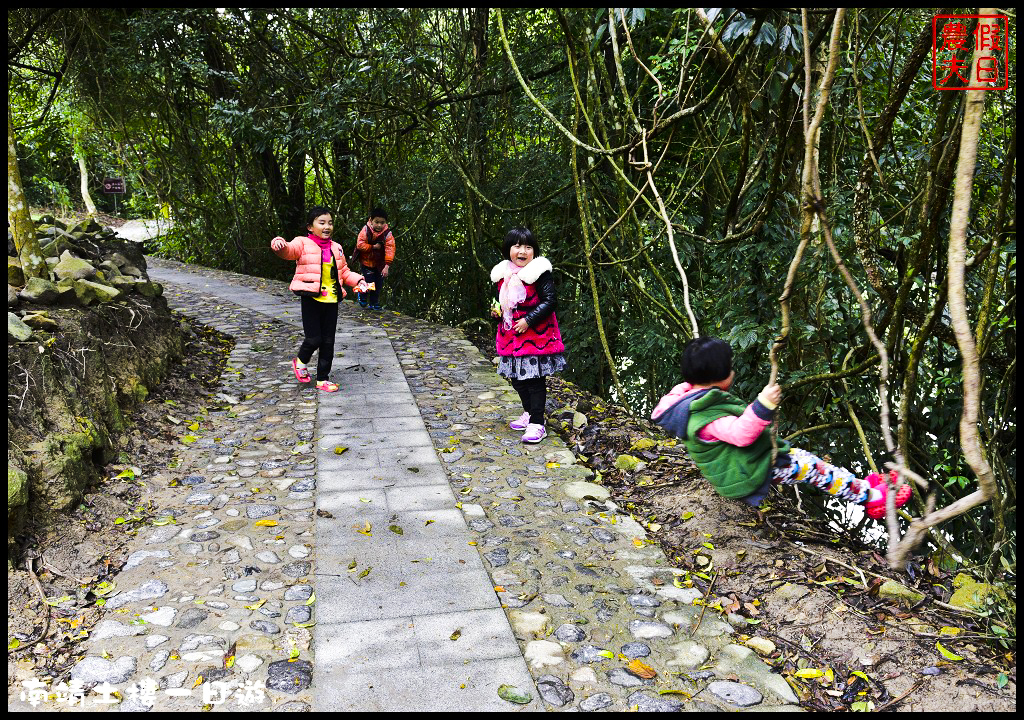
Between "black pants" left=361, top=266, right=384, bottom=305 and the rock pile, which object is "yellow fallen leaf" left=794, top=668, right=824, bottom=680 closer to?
the rock pile

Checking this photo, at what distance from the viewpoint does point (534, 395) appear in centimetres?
517

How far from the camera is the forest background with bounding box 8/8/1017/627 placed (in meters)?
3.51

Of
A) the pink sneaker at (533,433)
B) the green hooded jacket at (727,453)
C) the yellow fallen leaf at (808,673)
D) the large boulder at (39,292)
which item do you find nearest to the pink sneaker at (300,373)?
the large boulder at (39,292)

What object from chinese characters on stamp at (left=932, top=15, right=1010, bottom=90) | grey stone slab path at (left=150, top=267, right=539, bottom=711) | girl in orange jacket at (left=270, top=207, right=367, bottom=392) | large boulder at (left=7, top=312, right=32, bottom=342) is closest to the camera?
chinese characters on stamp at (left=932, top=15, right=1010, bottom=90)

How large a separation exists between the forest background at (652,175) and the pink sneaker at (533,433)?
2.36 feet

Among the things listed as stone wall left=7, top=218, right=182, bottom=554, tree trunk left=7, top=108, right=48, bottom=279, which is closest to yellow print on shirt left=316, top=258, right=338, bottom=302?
stone wall left=7, top=218, right=182, bottom=554

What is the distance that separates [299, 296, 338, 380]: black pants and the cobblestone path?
0.57 m

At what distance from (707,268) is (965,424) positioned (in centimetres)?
422

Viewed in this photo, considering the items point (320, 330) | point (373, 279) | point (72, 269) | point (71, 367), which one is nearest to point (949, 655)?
point (71, 367)

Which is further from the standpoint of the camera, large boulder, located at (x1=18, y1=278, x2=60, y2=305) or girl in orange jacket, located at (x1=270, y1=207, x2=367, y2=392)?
girl in orange jacket, located at (x1=270, y1=207, x2=367, y2=392)

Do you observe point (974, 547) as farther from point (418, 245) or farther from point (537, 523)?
point (418, 245)

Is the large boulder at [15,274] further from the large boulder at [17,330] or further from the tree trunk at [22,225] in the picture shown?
the large boulder at [17,330]

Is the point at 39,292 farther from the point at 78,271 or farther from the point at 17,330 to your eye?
the point at 17,330

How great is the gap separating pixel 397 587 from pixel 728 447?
60.6 inches
